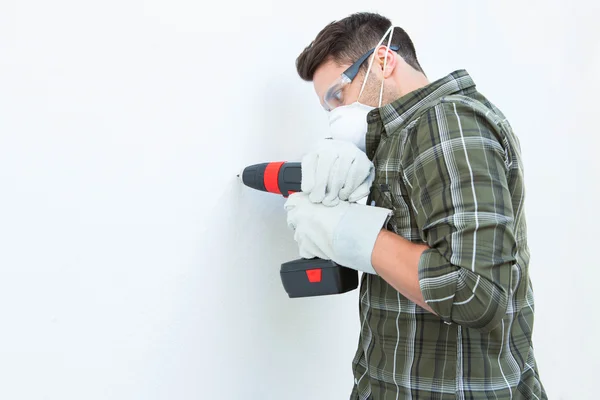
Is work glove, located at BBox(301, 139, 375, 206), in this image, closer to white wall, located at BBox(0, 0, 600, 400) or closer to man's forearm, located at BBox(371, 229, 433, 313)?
man's forearm, located at BBox(371, 229, 433, 313)

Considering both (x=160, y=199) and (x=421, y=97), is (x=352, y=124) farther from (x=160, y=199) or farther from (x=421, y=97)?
(x=160, y=199)

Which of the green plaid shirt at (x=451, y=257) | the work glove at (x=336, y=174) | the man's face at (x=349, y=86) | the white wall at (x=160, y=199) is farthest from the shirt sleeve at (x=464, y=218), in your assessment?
the white wall at (x=160, y=199)

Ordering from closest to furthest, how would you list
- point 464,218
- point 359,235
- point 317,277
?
point 464,218 → point 359,235 → point 317,277

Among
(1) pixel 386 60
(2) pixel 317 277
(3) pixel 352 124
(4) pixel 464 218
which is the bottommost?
(2) pixel 317 277

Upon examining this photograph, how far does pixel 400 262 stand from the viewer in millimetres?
746

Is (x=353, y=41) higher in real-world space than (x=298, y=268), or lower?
higher

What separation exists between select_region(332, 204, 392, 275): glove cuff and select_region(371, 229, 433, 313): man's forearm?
0.04ft

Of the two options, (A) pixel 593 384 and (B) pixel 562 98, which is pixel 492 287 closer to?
(B) pixel 562 98

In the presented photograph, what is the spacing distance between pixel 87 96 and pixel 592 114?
1590 mm

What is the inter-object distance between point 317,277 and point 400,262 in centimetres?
18

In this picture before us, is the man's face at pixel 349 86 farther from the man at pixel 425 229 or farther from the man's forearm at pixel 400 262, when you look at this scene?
the man's forearm at pixel 400 262

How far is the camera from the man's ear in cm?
94

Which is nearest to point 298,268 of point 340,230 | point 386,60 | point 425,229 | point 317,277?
point 317,277

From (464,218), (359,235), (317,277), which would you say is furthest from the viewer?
(317,277)
